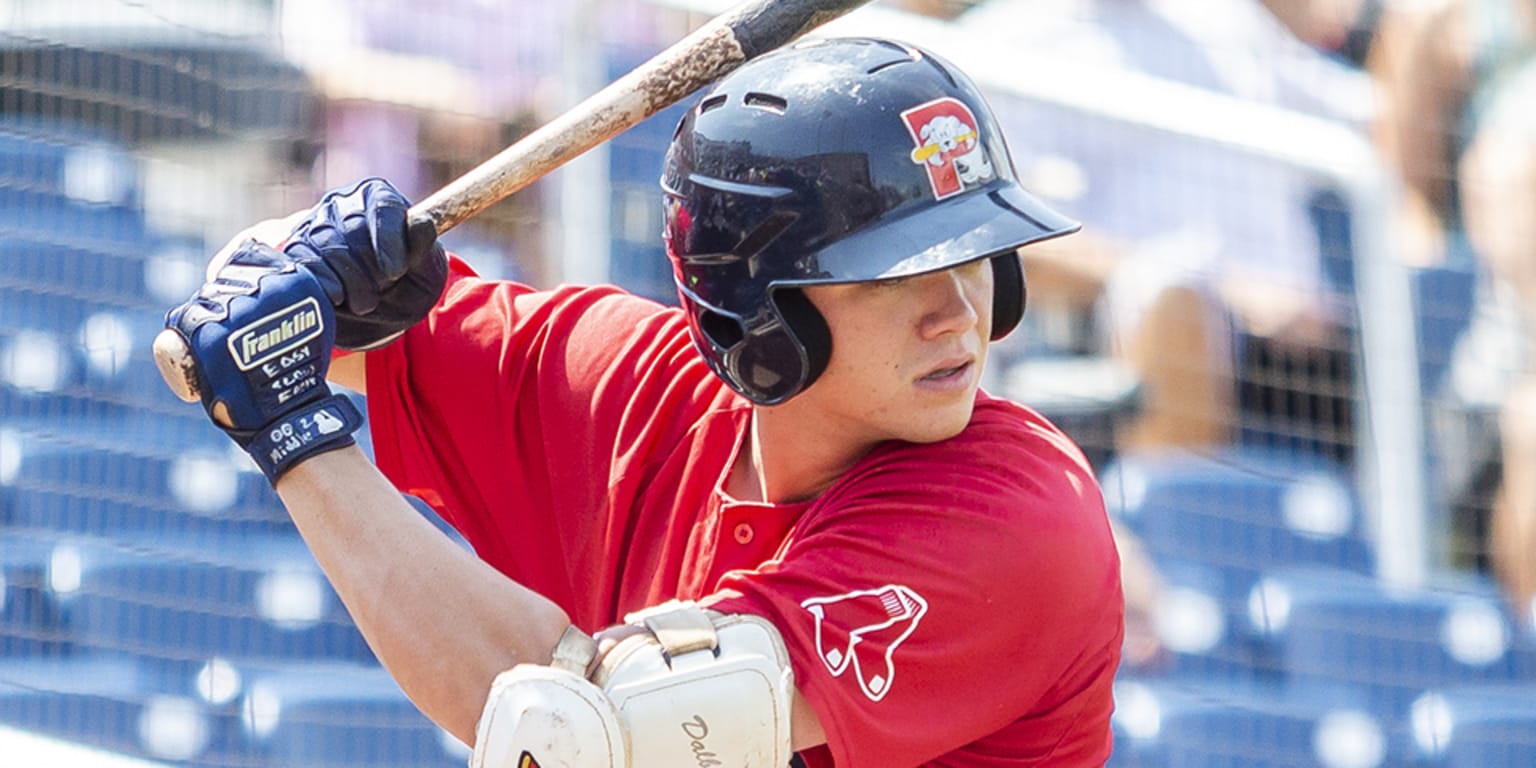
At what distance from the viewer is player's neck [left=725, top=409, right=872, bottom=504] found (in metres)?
2.30

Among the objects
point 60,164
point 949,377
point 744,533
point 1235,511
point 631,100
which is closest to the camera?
point 949,377

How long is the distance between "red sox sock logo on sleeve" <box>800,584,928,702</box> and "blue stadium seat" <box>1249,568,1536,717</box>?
2.75 meters

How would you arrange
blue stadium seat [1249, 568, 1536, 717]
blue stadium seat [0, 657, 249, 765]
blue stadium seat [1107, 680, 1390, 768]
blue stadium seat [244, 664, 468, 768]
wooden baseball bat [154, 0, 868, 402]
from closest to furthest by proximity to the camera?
wooden baseball bat [154, 0, 868, 402], blue stadium seat [244, 664, 468, 768], blue stadium seat [0, 657, 249, 765], blue stadium seat [1107, 680, 1390, 768], blue stadium seat [1249, 568, 1536, 717]

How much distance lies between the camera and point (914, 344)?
6.98 feet

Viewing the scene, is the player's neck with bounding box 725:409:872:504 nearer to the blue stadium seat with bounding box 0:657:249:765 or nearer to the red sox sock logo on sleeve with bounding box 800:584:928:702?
the red sox sock logo on sleeve with bounding box 800:584:928:702

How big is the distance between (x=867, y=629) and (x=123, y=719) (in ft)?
8.15

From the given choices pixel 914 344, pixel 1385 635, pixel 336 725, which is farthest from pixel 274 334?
pixel 1385 635

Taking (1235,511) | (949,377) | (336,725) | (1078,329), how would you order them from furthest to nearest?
(1078,329)
(1235,511)
(336,725)
(949,377)

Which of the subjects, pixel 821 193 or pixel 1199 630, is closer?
pixel 821 193

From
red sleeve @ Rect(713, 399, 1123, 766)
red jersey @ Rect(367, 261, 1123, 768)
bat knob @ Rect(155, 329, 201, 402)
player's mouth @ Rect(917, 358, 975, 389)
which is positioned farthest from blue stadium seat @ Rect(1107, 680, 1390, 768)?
bat knob @ Rect(155, 329, 201, 402)

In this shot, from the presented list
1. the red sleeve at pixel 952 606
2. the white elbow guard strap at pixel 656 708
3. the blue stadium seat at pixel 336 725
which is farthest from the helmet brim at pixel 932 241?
the blue stadium seat at pixel 336 725

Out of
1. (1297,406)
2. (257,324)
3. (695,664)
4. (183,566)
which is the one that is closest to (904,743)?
(695,664)

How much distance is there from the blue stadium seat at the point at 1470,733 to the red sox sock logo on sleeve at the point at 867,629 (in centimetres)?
272

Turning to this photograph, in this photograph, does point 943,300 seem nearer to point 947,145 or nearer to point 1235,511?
point 947,145
